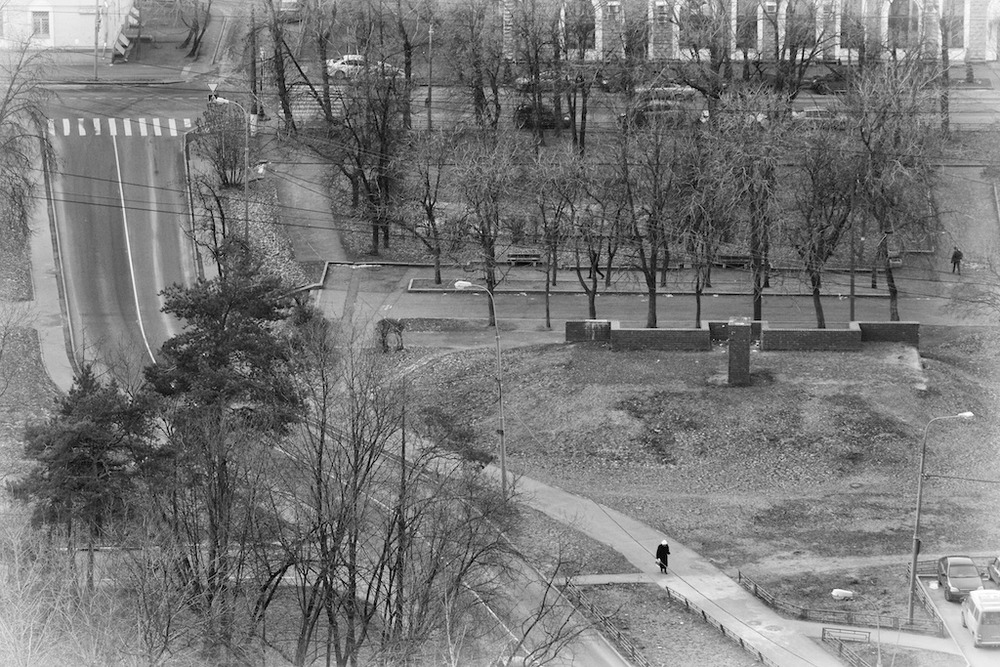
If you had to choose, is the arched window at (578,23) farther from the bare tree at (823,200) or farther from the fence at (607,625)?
the fence at (607,625)

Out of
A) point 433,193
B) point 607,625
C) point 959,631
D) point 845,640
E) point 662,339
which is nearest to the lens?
point 845,640

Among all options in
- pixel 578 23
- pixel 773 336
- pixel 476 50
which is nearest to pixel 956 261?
pixel 773 336

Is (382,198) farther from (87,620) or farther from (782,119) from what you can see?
(87,620)

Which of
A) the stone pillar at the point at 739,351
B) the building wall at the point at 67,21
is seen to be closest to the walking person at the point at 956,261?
the stone pillar at the point at 739,351

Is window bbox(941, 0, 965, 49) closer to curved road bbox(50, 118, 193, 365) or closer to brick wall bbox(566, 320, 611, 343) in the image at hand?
brick wall bbox(566, 320, 611, 343)

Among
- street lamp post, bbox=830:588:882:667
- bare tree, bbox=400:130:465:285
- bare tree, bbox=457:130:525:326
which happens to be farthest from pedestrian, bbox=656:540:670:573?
bare tree, bbox=400:130:465:285

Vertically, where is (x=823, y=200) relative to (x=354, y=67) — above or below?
below

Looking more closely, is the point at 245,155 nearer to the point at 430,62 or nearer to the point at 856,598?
the point at 430,62
